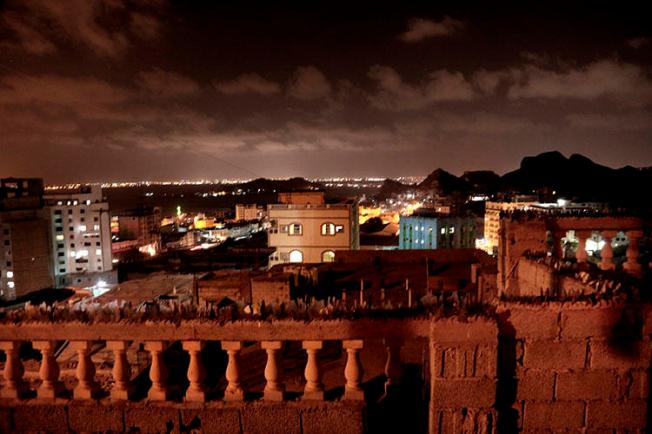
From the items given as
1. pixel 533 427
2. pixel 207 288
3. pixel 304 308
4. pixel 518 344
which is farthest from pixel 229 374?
pixel 207 288

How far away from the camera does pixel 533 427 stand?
3.83 meters

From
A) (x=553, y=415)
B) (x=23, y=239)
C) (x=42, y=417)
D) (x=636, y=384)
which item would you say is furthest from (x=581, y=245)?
(x=23, y=239)

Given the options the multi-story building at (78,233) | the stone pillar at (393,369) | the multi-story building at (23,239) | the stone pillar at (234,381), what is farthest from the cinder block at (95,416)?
the multi-story building at (78,233)

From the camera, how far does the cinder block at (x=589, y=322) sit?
359 cm

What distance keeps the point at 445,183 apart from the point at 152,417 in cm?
18263

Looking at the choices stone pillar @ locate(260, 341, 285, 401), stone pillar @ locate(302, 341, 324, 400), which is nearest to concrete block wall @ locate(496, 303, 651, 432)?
stone pillar @ locate(302, 341, 324, 400)

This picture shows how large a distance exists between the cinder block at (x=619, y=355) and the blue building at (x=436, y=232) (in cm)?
4549

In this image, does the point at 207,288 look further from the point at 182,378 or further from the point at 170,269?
the point at 170,269

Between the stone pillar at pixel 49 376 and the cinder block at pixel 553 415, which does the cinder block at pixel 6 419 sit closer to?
the stone pillar at pixel 49 376

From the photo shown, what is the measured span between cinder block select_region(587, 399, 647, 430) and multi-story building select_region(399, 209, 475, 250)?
149 ft

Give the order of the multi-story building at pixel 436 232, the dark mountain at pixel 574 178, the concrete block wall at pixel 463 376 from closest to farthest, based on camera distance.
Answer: the concrete block wall at pixel 463 376
the multi-story building at pixel 436 232
the dark mountain at pixel 574 178

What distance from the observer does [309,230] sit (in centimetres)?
3778

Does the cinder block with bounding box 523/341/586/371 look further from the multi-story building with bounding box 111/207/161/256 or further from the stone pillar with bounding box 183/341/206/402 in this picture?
the multi-story building with bounding box 111/207/161/256

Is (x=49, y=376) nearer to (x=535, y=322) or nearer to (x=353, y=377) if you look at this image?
(x=353, y=377)
